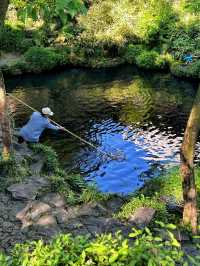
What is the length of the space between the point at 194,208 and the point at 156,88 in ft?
64.8

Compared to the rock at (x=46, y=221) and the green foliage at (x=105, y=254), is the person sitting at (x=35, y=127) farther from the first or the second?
the green foliage at (x=105, y=254)

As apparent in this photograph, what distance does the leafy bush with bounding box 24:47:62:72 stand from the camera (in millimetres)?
34938

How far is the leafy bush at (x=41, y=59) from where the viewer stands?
34.9 meters

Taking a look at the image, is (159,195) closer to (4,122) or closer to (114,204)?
(114,204)

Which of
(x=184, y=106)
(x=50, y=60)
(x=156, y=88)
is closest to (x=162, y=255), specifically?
(x=184, y=106)

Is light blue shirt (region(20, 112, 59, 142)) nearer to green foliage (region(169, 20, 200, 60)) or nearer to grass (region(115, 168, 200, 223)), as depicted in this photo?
grass (region(115, 168, 200, 223))

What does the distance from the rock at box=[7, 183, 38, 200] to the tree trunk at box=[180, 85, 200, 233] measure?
14.5ft

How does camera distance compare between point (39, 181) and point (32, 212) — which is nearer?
point (32, 212)

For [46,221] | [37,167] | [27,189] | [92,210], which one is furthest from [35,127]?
[46,221]

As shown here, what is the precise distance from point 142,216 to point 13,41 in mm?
29689

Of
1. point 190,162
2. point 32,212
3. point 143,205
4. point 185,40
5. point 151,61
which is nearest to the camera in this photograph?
point 190,162

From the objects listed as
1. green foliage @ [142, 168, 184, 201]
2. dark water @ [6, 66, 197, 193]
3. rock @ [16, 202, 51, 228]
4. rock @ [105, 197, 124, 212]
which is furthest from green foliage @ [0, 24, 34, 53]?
rock @ [16, 202, 51, 228]

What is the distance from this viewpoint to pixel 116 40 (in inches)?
1419

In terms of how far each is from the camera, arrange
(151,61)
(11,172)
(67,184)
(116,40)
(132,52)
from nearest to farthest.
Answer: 1. (11,172)
2. (67,184)
3. (151,61)
4. (132,52)
5. (116,40)
